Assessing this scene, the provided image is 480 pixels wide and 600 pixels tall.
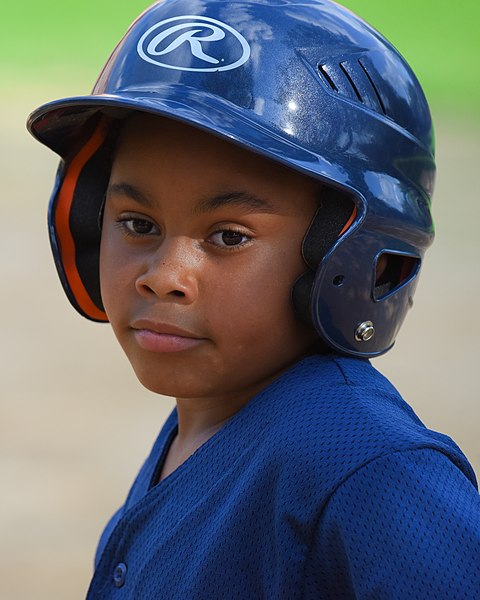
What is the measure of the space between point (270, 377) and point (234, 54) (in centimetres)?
57

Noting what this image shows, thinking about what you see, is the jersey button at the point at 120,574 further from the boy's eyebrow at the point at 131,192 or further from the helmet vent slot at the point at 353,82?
the helmet vent slot at the point at 353,82

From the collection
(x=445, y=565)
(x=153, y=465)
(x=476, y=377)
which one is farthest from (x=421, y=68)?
(x=445, y=565)

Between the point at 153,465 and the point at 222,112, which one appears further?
the point at 153,465

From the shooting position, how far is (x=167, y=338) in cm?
190

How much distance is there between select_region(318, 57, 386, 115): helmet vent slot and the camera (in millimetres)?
1931

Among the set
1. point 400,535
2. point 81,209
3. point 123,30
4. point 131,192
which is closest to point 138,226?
Result: point 131,192

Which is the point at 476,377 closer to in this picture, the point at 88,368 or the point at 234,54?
the point at 88,368

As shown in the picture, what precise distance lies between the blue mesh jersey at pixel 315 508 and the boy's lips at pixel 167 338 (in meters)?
0.15

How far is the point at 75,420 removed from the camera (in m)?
5.28

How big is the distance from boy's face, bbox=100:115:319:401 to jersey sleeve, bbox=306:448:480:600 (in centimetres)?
41

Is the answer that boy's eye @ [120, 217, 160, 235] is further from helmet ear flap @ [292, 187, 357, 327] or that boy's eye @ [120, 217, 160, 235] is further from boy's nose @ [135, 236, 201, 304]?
helmet ear flap @ [292, 187, 357, 327]

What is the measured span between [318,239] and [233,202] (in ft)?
0.52

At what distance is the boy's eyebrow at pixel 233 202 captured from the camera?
1869 millimetres

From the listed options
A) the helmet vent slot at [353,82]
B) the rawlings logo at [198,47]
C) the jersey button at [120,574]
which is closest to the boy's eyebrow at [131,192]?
the rawlings logo at [198,47]
